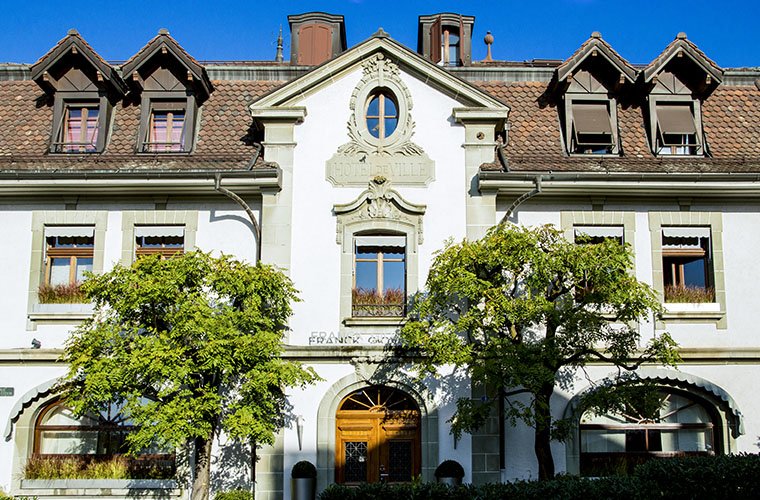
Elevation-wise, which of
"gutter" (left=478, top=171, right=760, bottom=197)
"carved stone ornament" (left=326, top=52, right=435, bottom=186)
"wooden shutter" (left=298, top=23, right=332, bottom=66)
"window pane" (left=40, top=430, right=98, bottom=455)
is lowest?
"window pane" (left=40, top=430, right=98, bottom=455)

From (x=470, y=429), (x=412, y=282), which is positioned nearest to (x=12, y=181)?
(x=412, y=282)

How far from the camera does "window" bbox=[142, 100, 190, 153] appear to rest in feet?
68.7

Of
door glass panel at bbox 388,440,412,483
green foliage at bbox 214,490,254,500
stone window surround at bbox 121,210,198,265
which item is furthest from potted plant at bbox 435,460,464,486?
stone window surround at bbox 121,210,198,265

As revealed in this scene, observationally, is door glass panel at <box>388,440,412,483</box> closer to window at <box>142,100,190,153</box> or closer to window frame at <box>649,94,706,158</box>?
window at <box>142,100,190,153</box>

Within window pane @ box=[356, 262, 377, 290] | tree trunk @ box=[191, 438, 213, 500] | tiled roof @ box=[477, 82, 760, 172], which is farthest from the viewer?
tiled roof @ box=[477, 82, 760, 172]

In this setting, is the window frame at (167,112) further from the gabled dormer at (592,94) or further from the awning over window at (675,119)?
the awning over window at (675,119)

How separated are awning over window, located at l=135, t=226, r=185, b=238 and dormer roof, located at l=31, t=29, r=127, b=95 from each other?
3710 mm

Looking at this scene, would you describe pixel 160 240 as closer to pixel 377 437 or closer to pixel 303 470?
pixel 303 470

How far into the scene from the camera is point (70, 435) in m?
19.4

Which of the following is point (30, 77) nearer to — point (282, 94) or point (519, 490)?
point (282, 94)

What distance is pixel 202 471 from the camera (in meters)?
17.6

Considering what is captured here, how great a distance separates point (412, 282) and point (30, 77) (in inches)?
435

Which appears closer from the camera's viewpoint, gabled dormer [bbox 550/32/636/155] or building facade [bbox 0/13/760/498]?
building facade [bbox 0/13/760/498]

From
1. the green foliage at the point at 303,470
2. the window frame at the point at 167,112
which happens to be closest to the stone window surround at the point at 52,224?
the window frame at the point at 167,112
